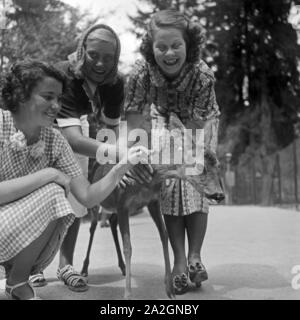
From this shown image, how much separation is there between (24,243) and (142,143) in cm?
56

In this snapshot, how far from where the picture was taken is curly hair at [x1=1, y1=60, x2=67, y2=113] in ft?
5.27

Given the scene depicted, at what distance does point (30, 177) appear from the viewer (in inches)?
63.4

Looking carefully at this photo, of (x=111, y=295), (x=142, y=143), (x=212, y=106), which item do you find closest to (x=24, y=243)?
(x=111, y=295)

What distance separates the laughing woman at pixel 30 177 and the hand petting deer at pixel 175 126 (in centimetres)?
30

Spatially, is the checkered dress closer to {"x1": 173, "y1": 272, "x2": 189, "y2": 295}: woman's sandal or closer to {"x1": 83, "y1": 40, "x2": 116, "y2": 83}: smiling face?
{"x1": 83, "y1": 40, "x2": 116, "y2": 83}: smiling face

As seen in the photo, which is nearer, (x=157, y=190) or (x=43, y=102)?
(x=43, y=102)

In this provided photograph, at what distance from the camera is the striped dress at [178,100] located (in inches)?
80.5

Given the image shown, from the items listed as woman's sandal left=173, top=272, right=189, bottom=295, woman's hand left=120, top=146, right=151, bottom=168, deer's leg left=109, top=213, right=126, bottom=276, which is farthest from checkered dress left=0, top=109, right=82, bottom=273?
deer's leg left=109, top=213, right=126, bottom=276

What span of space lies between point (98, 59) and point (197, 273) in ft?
2.94

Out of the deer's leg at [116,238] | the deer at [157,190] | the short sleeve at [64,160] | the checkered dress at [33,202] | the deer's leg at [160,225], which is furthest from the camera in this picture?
the deer's leg at [116,238]

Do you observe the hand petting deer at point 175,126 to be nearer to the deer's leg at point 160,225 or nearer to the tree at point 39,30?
the deer's leg at point 160,225

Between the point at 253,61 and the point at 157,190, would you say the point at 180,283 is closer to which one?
the point at 157,190

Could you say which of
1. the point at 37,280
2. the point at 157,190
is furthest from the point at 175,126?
the point at 37,280

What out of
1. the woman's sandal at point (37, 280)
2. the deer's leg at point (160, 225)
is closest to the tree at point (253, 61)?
the deer's leg at point (160, 225)
